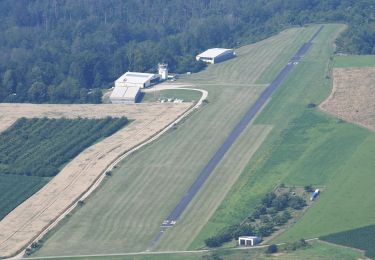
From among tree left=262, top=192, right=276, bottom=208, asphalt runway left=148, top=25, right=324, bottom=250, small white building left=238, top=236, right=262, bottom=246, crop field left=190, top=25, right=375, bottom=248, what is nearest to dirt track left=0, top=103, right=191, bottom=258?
asphalt runway left=148, top=25, right=324, bottom=250

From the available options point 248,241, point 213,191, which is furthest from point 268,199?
point 248,241

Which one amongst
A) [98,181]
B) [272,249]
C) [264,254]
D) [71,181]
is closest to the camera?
[264,254]

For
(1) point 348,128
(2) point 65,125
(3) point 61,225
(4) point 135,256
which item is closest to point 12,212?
(3) point 61,225

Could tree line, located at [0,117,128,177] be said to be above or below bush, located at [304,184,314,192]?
above

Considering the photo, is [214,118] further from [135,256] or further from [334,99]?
[135,256]

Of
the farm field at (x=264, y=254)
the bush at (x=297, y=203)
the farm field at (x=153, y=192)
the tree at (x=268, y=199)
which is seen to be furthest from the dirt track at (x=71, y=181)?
the bush at (x=297, y=203)

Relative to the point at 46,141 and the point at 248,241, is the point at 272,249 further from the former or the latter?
the point at 46,141

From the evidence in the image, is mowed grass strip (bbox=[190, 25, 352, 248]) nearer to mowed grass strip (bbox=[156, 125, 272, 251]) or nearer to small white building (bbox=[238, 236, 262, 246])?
Result: mowed grass strip (bbox=[156, 125, 272, 251])
